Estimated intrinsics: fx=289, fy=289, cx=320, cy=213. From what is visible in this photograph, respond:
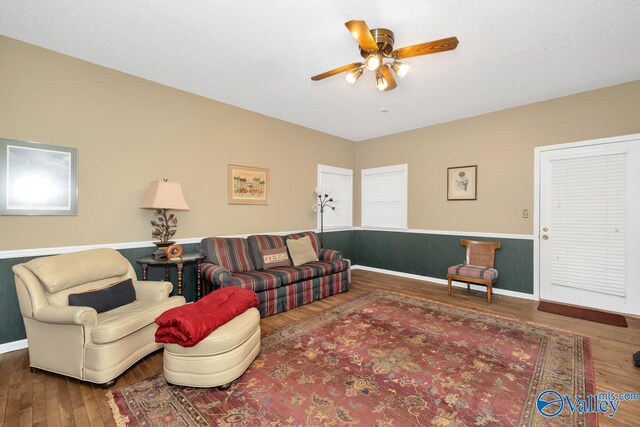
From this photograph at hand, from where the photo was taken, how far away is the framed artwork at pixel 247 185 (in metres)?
4.31

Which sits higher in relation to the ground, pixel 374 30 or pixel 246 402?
pixel 374 30

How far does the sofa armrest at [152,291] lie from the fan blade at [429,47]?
295 centimetres

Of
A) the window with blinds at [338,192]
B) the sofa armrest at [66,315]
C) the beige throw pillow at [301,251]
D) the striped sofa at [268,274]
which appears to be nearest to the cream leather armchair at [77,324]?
the sofa armrest at [66,315]

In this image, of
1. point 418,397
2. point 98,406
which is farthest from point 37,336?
point 418,397

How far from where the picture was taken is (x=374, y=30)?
7.90 ft

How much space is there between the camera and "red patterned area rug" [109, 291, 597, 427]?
1.82m

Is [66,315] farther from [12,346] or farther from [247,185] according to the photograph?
[247,185]

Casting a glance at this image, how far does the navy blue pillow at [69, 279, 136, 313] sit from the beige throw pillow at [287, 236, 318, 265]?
2158 millimetres

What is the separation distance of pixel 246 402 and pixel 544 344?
277 centimetres

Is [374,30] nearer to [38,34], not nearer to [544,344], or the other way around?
[38,34]

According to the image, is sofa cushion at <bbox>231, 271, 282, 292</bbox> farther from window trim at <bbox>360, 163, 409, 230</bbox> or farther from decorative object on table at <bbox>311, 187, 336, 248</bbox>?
window trim at <bbox>360, 163, 409, 230</bbox>

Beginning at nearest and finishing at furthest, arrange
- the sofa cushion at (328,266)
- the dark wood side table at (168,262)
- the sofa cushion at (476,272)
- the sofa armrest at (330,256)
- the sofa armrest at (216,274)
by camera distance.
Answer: the dark wood side table at (168,262) → the sofa armrest at (216,274) → the sofa cushion at (476,272) → the sofa cushion at (328,266) → the sofa armrest at (330,256)

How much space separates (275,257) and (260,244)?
296 millimetres

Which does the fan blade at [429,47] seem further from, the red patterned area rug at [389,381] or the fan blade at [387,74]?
the red patterned area rug at [389,381]
